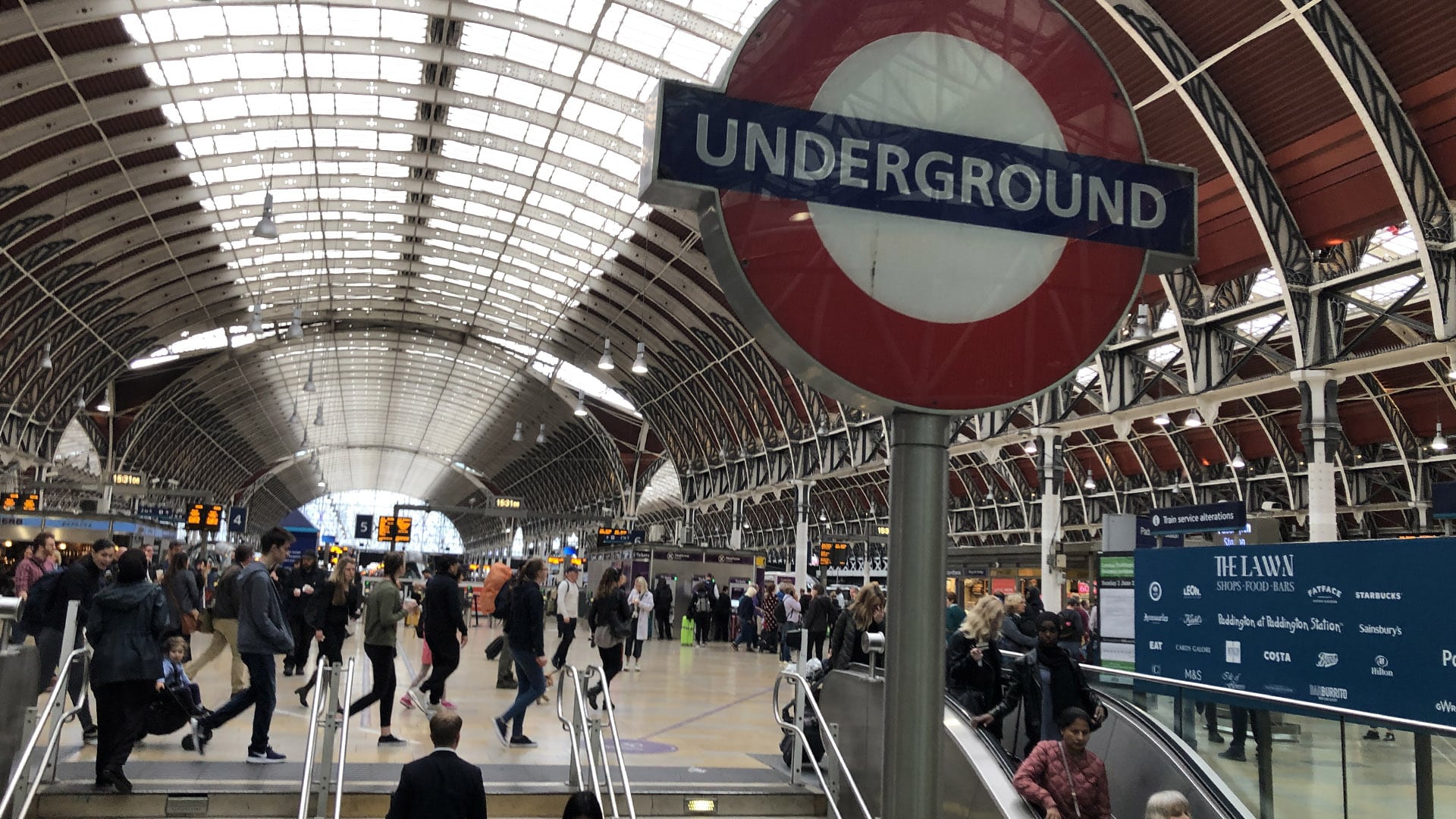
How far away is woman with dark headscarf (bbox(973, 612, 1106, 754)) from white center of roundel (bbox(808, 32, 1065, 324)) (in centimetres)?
642

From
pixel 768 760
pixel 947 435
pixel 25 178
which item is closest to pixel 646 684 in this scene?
pixel 768 760

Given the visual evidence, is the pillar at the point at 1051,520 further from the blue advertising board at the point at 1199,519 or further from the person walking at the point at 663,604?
the person walking at the point at 663,604

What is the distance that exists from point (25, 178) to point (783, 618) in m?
19.8

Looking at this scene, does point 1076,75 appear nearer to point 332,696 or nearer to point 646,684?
point 332,696

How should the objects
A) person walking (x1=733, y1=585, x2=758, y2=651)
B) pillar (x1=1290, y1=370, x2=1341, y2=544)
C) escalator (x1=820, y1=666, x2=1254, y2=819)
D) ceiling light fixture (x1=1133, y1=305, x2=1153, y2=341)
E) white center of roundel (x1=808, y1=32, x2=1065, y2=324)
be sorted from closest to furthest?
white center of roundel (x1=808, y1=32, x2=1065, y2=324) → escalator (x1=820, y1=666, x2=1254, y2=819) → pillar (x1=1290, y1=370, x2=1341, y2=544) → ceiling light fixture (x1=1133, y1=305, x2=1153, y2=341) → person walking (x1=733, y1=585, x2=758, y2=651)

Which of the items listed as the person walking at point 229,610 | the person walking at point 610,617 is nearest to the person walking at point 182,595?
the person walking at point 229,610

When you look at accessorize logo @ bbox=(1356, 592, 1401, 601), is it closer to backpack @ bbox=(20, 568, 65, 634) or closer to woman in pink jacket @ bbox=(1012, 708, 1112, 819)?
woman in pink jacket @ bbox=(1012, 708, 1112, 819)

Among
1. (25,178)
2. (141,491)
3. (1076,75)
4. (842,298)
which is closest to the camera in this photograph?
(842,298)

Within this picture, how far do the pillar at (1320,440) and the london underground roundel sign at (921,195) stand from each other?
18.2 meters

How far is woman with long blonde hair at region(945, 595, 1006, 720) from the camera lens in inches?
348

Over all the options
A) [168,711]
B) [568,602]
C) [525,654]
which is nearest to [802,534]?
[568,602]

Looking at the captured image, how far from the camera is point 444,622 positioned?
34.9 ft

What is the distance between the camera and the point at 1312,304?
766 inches

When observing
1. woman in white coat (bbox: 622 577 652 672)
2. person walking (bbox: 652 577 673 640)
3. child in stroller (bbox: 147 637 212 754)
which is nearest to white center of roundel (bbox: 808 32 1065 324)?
child in stroller (bbox: 147 637 212 754)
